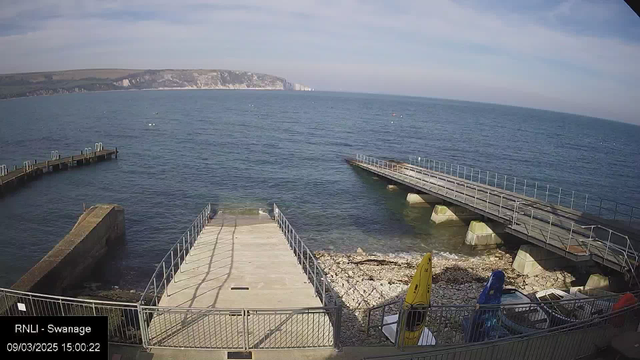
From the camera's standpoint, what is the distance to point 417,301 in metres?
10.0

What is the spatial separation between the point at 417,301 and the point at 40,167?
46528 mm

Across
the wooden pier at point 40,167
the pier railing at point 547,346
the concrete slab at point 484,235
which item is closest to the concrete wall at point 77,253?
the pier railing at point 547,346

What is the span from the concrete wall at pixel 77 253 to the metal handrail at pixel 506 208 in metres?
22.9

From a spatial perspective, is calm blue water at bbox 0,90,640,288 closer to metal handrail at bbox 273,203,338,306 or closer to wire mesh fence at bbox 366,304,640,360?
metal handrail at bbox 273,203,338,306

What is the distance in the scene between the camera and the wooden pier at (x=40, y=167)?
1502 inches

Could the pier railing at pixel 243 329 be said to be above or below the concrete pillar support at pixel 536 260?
above

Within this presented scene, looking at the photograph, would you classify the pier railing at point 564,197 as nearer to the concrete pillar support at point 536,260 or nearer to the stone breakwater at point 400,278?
the concrete pillar support at point 536,260

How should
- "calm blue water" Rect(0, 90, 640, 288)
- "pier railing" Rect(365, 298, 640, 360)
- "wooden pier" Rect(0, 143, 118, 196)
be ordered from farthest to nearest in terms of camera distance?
"wooden pier" Rect(0, 143, 118, 196)
"calm blue water" Rect(0, 90, 640, 288)
"pier railing" Rect(365, 298, 640, 360)

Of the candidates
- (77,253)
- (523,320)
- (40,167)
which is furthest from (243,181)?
(523,320)

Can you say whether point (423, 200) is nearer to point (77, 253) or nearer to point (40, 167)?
point (77, 253)

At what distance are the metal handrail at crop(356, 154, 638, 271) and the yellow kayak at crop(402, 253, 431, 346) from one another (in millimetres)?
13031

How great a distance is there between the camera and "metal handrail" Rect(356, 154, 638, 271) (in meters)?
21.7

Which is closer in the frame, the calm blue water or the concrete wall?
the concrete wall

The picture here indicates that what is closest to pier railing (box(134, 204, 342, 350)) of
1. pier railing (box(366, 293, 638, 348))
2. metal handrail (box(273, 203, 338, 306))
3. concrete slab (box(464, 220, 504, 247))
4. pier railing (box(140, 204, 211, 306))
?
metal handrail (box(273, 203, 338, 306))
